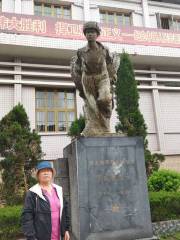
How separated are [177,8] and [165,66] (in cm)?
457

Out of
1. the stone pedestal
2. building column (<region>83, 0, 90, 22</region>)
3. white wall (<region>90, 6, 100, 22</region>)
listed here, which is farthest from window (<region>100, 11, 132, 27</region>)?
the stone pedestal

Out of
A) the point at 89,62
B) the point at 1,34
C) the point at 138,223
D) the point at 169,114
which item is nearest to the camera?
the point at 138,223

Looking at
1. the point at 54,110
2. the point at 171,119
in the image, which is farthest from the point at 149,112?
the point at 54,110

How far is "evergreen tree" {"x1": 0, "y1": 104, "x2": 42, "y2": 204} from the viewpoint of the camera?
960 centimetres

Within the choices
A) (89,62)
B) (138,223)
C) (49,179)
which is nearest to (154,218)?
(138,223)

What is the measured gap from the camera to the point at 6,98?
44.2 feet

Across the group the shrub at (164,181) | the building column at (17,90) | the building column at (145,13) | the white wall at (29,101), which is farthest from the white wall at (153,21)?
the shrub at (164,181)

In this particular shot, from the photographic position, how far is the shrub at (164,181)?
796 centimetres

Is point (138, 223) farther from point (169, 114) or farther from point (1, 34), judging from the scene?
point (169, 114)

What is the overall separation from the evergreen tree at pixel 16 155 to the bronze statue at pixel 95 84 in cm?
512

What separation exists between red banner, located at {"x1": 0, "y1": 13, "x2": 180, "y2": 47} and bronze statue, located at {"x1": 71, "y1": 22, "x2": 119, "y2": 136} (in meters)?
8.62

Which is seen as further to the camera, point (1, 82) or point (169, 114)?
point (169, 114)

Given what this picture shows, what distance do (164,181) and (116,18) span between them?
1194 cm

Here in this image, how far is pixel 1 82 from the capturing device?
13156 millimetres
